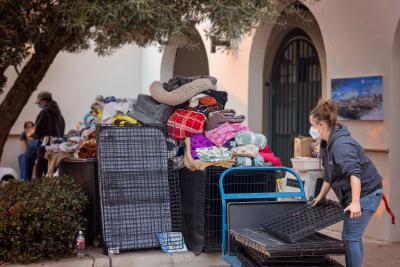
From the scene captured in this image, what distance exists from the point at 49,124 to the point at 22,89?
417 cm

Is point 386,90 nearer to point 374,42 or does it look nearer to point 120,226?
point 374,42

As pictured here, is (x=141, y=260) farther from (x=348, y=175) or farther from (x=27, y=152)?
(x=27, y=152)

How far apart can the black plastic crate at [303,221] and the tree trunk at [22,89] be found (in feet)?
10.4

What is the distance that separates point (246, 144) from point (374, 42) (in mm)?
2785

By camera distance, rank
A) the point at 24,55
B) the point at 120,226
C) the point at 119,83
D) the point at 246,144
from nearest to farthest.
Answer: the point at 120,226, the point at 246,144, the point at 24,55, the point at 119,83

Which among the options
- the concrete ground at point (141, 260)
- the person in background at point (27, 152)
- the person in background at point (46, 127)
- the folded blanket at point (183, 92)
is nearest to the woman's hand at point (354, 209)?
the concrete ground at point (141, 260)

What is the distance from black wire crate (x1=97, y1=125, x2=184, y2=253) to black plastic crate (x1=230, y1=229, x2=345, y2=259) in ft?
5.93

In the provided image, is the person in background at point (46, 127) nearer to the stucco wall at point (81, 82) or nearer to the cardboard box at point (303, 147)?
the stucco wall at point (81, 82)

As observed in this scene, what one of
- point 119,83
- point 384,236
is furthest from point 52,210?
point 119,83

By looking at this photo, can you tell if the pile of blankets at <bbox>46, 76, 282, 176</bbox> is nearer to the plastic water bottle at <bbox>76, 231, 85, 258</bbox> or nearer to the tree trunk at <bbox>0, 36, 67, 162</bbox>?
the tree trunk at <bbox>0, 36, 67, 162</bbox>

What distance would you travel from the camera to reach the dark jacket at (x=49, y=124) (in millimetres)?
10555

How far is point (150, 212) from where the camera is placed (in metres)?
6.05

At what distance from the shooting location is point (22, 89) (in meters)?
6.50

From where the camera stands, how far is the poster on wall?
7875 millimetres
